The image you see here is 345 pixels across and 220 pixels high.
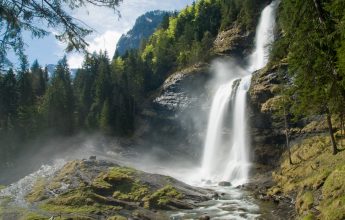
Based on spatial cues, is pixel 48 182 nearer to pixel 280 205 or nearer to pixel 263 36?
pixel 280 205

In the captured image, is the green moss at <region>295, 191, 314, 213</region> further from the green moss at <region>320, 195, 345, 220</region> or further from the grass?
the green moss at <region>320, 195, 345, 220</region>

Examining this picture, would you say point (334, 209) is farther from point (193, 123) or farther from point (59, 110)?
point (59, 110)

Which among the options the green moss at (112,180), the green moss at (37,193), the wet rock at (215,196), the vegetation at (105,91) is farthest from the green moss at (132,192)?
the vegetation at (105,91)

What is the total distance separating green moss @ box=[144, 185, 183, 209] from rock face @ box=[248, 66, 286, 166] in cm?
1762

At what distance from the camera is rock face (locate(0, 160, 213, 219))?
99.6 feet

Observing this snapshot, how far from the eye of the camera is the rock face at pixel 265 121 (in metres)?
49.6

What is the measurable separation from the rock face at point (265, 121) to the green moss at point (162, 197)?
17.6 meters

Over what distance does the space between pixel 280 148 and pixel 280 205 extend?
18.6m

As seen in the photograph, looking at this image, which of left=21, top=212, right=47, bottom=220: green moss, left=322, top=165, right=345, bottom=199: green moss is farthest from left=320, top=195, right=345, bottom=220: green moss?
left=21, top=212, right=47, bottom=220: green moss

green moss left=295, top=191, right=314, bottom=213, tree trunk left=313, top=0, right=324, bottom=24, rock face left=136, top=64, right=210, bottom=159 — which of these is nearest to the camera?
tree trunk left=313, top=0, right=324, bottom=24

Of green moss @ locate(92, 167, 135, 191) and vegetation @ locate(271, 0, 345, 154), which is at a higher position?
vegetation @ locate(271, 0, 345, 154)

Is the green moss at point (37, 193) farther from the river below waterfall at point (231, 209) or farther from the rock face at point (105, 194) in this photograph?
the river below waterfall at point (231, 209)

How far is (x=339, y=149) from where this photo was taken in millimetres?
33625

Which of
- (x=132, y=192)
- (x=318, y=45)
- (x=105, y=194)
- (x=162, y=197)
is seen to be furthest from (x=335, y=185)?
(x=105, y=194)
